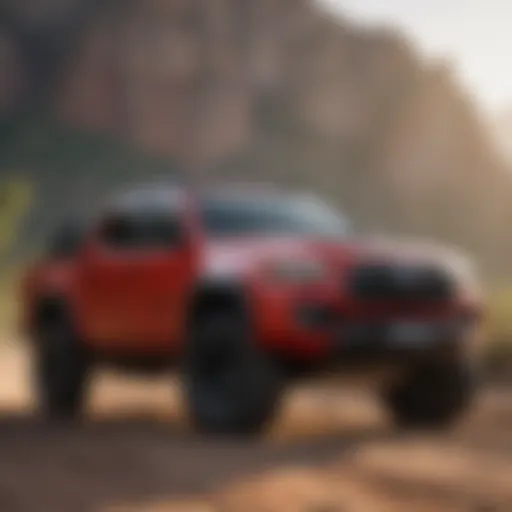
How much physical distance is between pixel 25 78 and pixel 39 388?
58.6 metres

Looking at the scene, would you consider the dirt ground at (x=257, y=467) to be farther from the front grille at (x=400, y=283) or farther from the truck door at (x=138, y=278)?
the front grille at (x=400, y=283)

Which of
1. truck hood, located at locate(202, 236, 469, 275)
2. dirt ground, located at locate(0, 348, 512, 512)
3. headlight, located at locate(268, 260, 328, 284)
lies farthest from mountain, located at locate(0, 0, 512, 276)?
headlight, located at locate(268, 260, 328, 284)

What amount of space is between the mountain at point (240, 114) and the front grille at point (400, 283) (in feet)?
173

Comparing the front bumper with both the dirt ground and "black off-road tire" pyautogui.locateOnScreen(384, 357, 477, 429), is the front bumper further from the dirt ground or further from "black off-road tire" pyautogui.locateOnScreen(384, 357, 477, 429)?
the dirt ground

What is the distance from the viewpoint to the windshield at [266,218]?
38.2 feet

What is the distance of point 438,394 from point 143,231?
2.41 metres

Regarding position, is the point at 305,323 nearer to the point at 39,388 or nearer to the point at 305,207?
the point at 305,207

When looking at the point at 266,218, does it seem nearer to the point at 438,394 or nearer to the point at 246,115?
the point at 438,394

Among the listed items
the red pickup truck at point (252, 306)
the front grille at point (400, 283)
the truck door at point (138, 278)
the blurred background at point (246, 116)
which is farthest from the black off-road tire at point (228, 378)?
the blurred background at point (246, 116)

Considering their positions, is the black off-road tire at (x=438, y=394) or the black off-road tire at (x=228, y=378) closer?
the black off-road tire at (x=228, y=378)

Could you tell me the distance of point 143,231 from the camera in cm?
1234

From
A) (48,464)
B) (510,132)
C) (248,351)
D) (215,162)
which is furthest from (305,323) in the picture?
(510,132)

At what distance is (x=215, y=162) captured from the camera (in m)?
66.8

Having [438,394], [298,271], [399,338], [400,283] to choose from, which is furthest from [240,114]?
[298,271]
